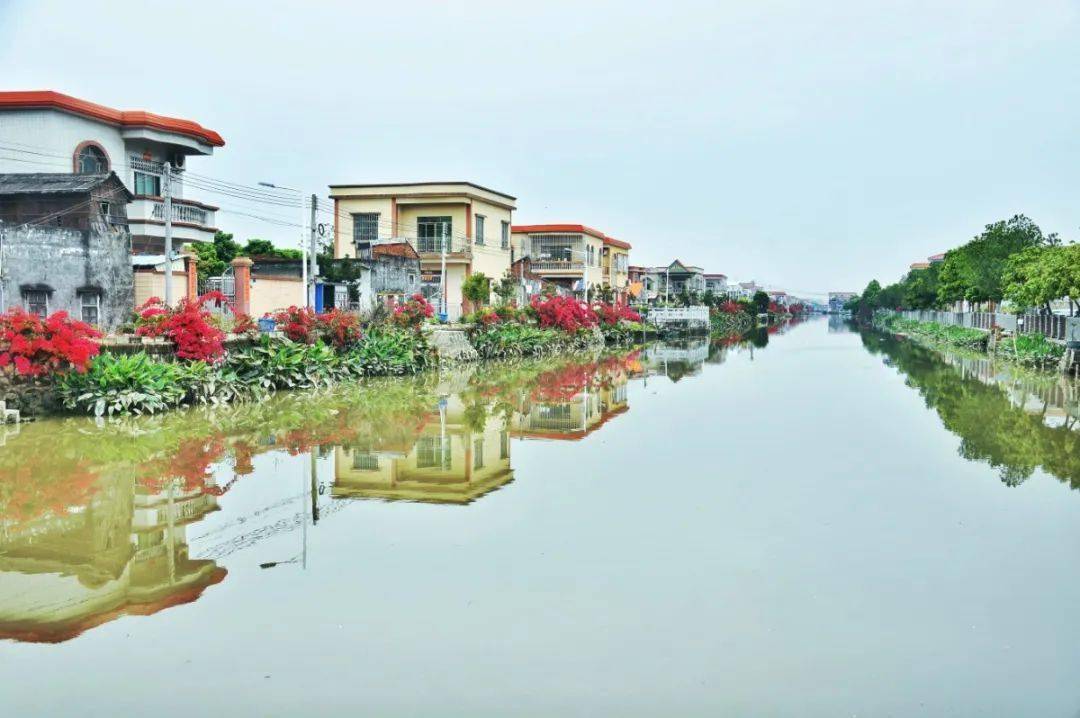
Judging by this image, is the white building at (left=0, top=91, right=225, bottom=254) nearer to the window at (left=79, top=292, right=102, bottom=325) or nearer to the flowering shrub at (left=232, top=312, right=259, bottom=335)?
the window at (left=79, top=292, right=102, bottom=325)

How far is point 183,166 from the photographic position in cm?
2955

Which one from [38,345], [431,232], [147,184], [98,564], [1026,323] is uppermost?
[147,184]

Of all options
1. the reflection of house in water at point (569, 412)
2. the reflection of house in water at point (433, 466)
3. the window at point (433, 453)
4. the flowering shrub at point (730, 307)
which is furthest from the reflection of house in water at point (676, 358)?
the flowering shrub at point (730, 307)

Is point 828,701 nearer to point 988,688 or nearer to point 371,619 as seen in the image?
point 988,688

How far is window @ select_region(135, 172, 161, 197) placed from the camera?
91.1 feet

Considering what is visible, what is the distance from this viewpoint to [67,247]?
60.4 ft

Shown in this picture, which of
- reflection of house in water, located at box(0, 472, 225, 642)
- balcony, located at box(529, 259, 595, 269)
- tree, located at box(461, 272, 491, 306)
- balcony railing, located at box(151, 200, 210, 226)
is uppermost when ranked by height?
balcony railing, located at box(151, 200, 210, 226)

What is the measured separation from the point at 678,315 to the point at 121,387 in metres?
46.6

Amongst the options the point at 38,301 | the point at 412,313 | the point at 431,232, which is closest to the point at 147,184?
the point at 412,313

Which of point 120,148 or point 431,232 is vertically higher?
point 120,148

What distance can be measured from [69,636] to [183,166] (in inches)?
1050

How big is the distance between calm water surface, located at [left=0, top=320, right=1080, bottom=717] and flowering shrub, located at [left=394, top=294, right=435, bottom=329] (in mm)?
12525

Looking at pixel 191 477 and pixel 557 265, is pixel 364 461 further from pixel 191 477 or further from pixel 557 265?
pixel 557 265

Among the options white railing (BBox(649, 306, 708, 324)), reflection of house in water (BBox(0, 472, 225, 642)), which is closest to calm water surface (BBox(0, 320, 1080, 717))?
reflection of house in water (BBox(0, 472, 225, 642))
